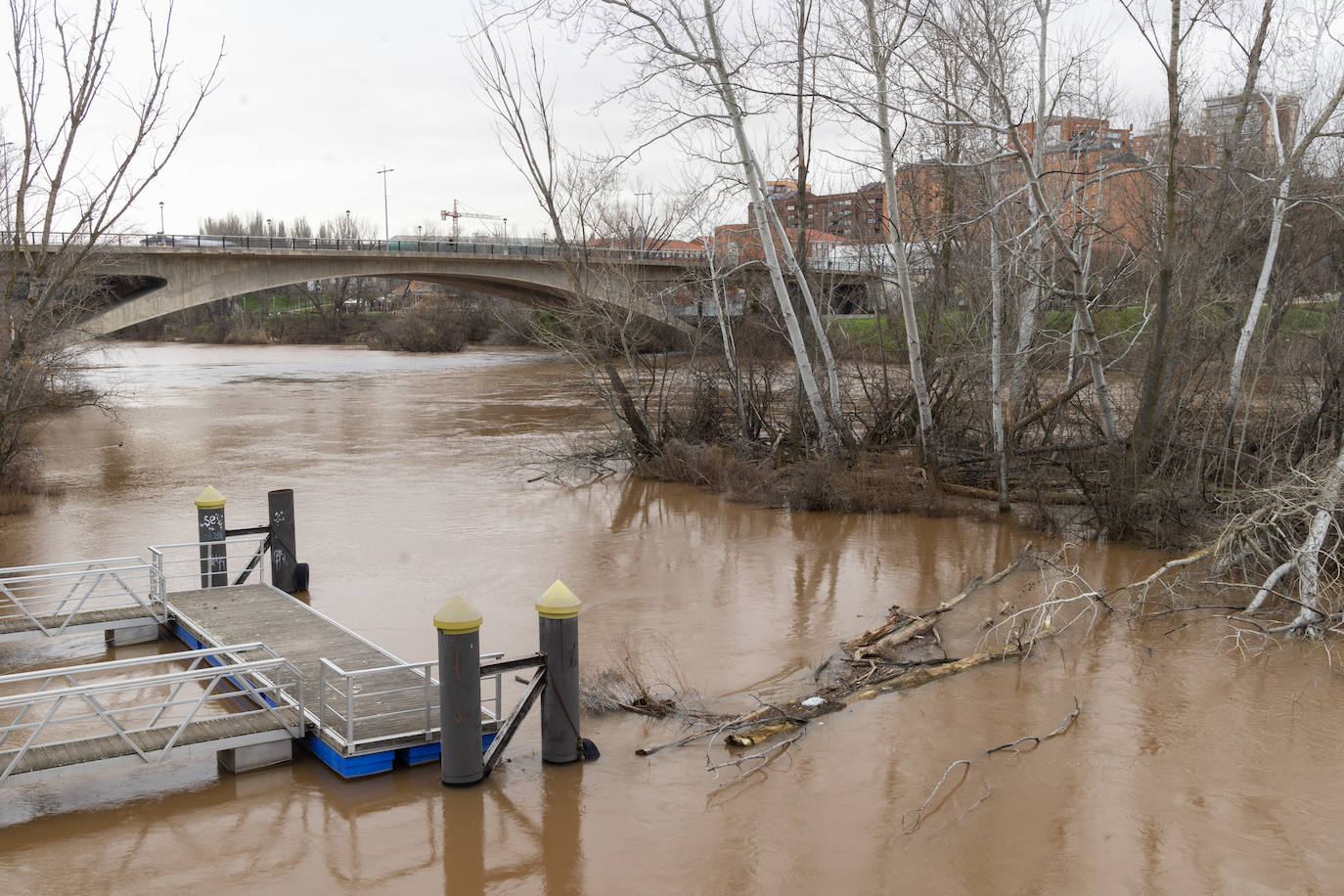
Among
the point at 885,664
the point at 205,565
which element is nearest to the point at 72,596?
the point at 205,565

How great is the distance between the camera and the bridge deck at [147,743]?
25.0ft

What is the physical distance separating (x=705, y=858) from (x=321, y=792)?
117 inches

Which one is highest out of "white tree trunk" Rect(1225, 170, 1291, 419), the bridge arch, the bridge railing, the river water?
the bridge railing

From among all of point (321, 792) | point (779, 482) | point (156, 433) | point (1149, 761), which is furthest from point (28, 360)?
point (1149, 761)

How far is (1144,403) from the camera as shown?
51.6 ft

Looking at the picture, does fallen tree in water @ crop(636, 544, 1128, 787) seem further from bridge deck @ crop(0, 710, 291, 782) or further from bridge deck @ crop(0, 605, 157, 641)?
bridge deck @ crop(0, 605, 157, 641)

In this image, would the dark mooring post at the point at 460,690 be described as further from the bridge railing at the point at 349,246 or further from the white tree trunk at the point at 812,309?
the bridge railing at the point at 349,246

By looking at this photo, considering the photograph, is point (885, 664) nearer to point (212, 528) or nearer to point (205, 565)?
point (212, 528)

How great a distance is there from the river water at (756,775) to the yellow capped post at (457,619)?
1.28 metres

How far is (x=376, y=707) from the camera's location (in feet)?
29.5

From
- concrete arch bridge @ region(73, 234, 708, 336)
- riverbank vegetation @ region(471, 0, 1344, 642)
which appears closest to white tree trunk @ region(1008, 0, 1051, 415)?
riverbank vegetation @ region(471, 0, 1344, 642)

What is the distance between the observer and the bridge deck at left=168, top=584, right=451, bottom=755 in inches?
337

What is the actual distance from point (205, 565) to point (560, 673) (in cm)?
777

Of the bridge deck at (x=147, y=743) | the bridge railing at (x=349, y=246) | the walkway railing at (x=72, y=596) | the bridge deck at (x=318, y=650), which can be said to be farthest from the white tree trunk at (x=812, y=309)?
the bridge railing at (x=349, y=246)
